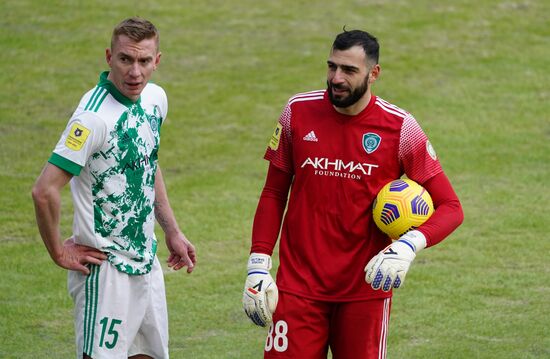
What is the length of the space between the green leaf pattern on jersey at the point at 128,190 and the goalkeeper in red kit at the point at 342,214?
67 cm

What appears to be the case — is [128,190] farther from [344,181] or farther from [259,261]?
[344,181]

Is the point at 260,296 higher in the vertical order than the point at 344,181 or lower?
lower

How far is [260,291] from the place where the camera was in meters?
6.40

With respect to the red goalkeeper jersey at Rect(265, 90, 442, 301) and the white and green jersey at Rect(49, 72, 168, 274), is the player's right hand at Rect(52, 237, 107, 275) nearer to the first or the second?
the white and green jersey at Rect(49, 72, 168, 274)

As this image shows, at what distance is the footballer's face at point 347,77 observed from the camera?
21.0 feet

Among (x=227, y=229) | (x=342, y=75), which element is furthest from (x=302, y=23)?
(x=342, y=75)

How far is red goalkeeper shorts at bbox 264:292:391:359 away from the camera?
21.2 feet

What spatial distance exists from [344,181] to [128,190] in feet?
4.00

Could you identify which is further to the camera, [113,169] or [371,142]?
[371,142]

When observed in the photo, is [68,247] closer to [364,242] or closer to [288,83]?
[364,242]

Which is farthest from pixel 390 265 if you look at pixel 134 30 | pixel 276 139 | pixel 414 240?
pixel 134 30

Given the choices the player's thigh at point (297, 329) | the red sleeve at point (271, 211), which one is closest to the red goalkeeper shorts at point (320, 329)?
the player's thigh at point (297, 329)

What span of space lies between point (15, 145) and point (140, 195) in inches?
337

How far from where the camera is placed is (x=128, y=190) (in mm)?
6379
